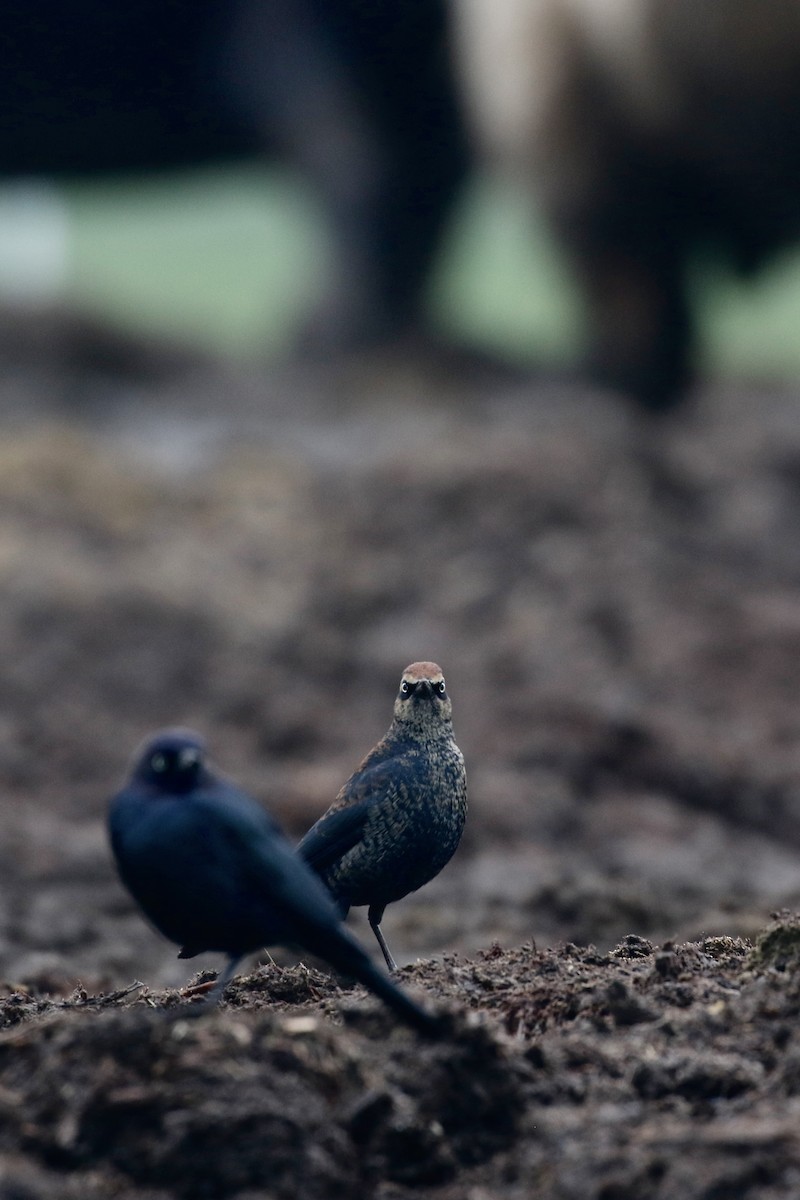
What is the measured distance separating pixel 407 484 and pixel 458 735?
319cm

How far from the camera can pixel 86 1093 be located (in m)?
2.72

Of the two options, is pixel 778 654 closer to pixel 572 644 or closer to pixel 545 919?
pixel 572 644

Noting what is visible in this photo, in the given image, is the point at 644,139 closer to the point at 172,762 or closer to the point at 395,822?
the point at 395,822

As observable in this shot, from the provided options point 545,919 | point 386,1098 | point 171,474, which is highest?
point 171,474

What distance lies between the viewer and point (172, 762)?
303 centimetres

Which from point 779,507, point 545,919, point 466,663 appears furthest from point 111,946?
point 779,507

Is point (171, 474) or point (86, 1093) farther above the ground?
point (171, 474)

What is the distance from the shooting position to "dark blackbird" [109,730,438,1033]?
3.01 meters

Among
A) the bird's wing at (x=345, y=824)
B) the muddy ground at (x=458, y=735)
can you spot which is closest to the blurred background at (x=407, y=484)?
the muddy ground at (x=458, y=735)

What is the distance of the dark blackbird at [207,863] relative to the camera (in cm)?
301

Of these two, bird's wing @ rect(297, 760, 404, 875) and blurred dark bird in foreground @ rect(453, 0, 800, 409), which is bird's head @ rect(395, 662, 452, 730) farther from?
blurred dark bird in foreground @ rect(453, 0, 800, 409)

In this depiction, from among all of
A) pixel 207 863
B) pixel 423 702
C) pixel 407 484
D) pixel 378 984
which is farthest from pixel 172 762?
pixel 407 484

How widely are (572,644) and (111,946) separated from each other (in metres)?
4.27

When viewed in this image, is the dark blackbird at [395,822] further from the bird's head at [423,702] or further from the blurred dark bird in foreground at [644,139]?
the blurred dark bird in foreground at [644,139]
